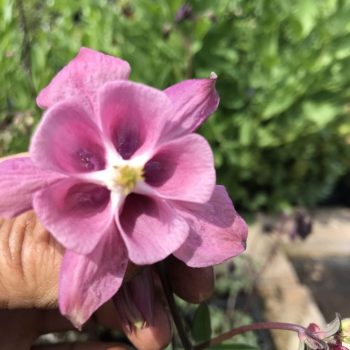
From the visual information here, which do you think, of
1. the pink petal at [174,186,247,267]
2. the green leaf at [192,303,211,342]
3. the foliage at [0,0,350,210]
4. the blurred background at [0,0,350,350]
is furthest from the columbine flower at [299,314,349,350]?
the foliage at [0,0,350,210]

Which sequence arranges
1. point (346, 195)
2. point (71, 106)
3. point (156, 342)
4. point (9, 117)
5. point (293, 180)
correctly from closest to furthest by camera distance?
point (71, 106) → point (156, 342) → point (9, 117) → point (293, 180) → point (346, 195)

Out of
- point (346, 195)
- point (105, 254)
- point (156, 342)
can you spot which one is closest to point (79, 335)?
point (156, 342)

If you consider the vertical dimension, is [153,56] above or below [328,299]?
above

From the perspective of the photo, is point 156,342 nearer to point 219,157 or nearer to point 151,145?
point 151,145

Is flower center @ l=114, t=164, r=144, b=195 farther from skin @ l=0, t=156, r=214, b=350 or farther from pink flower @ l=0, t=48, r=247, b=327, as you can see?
skin @ l=0, t=156, r=214, b=350

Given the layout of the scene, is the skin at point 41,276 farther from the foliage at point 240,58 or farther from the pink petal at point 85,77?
the foliage at point 240,58

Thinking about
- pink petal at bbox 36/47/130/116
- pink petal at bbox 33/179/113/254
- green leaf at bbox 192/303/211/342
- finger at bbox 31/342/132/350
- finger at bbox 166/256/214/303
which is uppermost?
pink petal at bbox 36/47/130/116

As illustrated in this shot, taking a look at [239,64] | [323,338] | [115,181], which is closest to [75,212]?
[115,181]
